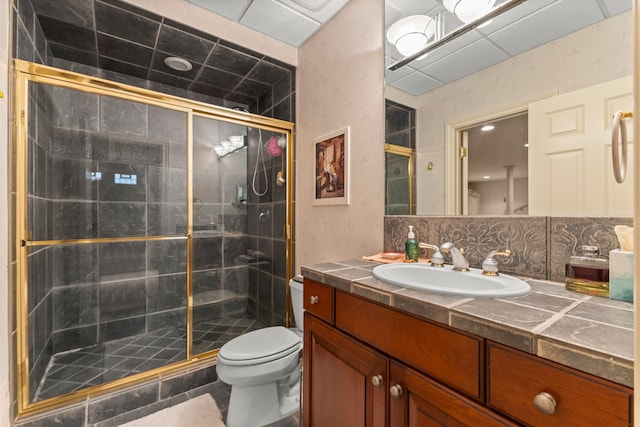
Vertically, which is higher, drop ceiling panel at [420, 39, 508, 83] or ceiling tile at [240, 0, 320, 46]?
ceiling tile at [240, 0, 320, 46]

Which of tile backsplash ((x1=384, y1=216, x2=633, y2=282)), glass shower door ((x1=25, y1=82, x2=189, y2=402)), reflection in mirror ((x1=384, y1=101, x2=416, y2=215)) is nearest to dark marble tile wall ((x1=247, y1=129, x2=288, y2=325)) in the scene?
glass shower door ((x1=25, y1=82, x2=189, y2=402))

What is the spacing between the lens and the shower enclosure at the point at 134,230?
153cm

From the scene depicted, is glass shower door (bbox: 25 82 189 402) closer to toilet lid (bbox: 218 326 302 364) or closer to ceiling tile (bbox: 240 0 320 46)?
toilet lid (bbox: 218 326 302 364)

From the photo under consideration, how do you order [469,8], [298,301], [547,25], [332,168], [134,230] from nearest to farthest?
[547,25] < [469,8] < [298,301] < [332,168] < [134,230]

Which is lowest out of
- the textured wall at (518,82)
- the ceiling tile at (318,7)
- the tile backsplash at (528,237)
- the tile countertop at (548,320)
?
the tile countertop at (548,320)

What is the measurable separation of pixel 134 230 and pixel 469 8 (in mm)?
2488

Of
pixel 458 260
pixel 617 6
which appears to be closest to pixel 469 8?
pixel 617 6

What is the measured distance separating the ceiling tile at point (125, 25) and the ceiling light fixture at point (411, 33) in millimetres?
1453

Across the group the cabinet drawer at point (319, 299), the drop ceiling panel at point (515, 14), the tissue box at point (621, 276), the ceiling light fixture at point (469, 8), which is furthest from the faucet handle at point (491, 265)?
the ceiling light fixture at point (469, 8)

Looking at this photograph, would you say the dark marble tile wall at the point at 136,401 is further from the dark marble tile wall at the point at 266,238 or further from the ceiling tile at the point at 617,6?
the ceiling tile at the point at 617,6

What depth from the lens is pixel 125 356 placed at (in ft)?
6.33

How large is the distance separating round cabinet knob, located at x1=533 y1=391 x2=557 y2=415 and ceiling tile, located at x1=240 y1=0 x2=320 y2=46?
7.04 ft

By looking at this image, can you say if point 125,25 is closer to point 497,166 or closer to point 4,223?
point 4,223

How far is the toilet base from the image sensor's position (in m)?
1.39
